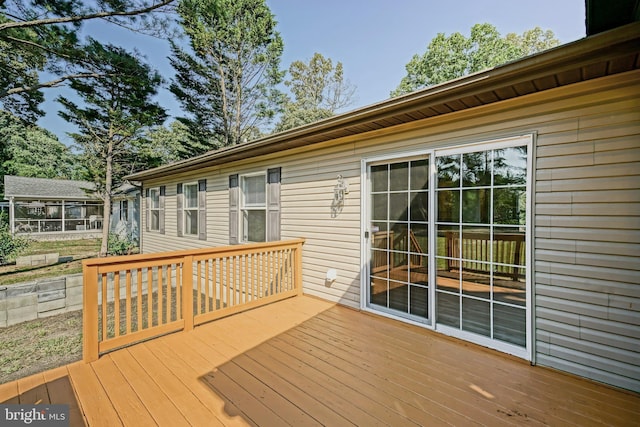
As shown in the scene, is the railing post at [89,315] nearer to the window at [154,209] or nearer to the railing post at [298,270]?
the railing post at [298,270]

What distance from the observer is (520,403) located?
196cm

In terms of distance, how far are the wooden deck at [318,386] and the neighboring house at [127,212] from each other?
11.1 m

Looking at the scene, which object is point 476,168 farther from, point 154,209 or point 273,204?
point 154,209

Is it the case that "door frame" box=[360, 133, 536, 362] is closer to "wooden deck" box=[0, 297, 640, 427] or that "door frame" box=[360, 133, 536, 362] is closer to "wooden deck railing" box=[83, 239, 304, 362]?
"wooden deck" box=[0, 297, 640, 427]

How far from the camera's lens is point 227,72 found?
13.4m

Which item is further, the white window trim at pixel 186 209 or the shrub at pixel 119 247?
the shrub at pixel 119 247

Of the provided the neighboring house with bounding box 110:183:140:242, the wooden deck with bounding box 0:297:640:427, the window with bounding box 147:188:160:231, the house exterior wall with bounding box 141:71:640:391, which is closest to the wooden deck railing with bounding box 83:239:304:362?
the wooden deck with bounding box 0:297:640:427

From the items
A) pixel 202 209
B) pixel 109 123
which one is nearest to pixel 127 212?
pixel 109 123

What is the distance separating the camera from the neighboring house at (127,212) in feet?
40.8

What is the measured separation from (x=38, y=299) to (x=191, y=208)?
3338 mm

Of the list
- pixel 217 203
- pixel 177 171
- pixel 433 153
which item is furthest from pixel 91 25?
pixel 433 153

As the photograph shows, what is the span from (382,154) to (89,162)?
1193 cm

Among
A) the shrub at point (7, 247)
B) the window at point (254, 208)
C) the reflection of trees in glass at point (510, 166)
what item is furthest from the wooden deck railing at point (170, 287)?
the shrub at point (7, 247)

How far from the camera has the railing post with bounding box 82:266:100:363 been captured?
2.42 m
